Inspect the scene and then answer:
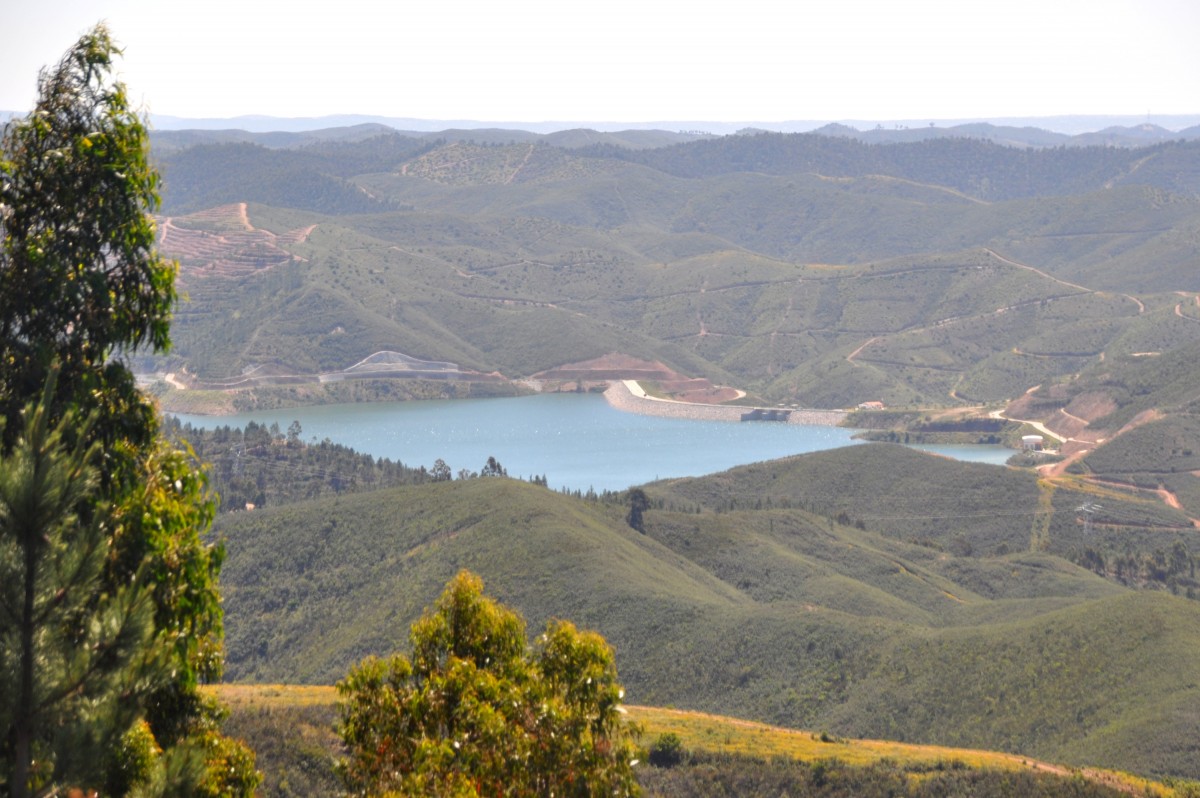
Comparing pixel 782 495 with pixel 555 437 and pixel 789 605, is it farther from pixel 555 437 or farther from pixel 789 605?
pixel 789 605

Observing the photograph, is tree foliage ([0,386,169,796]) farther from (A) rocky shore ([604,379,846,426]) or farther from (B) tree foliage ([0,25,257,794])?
(A) rocky shore ([604,379,846,426])

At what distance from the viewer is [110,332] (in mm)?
9961

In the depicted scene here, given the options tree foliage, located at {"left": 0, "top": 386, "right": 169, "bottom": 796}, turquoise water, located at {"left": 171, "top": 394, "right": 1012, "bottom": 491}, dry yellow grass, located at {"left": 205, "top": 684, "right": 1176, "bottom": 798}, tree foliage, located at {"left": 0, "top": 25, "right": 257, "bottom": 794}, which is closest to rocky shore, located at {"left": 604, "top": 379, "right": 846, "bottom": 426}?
turquoise water, located at {"left": 171, "top": 394, "right": 1012, "bottom": 491}

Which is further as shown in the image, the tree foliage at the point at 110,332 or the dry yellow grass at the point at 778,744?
the dry yellow grass at the point at 778,744

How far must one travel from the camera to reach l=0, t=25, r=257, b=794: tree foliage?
9.30 m

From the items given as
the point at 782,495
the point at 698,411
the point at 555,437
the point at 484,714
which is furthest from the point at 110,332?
the point at 698,411

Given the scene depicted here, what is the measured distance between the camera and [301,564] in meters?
63.9

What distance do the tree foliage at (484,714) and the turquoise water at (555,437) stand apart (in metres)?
90.6

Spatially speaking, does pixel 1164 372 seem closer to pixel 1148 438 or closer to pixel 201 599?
pixel 1148 438

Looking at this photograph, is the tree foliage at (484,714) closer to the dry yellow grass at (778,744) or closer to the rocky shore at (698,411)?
the dry yellow grass at (778,744)

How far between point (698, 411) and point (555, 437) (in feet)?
73.3

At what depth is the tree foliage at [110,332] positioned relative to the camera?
930 cm

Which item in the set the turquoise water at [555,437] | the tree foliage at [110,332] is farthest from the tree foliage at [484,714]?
the turquoise water at [555,437]

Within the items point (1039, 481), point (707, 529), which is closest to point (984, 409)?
point (1039, 481)
